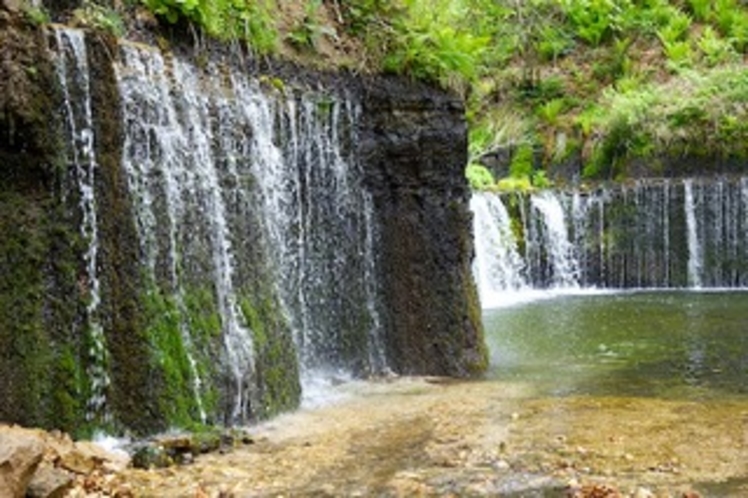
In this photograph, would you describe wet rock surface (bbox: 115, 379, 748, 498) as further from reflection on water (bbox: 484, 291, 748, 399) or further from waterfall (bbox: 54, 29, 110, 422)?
waterfall (bbox: 54, 29, 110, 422)

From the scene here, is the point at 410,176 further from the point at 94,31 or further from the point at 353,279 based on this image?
the point at 94,31

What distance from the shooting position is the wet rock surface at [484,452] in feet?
15.7

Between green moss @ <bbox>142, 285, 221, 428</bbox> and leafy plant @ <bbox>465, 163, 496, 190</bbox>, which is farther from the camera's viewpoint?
leafy plant @ <bbox>465, 163, 496, 190</bbox>

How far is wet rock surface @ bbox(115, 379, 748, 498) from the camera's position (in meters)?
→ 4.80

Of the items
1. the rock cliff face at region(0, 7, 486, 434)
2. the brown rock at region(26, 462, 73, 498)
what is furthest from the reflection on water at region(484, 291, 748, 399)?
the brown rock at region(26, 462, 73, 498)

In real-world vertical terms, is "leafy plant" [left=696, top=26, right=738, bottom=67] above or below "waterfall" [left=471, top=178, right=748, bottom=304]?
above

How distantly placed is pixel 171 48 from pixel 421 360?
3817 millimetres

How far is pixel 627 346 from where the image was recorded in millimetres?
10672

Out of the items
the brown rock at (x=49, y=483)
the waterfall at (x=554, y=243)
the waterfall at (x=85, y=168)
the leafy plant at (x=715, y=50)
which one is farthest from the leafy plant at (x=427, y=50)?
the leafy plant at (x=715, y=50)

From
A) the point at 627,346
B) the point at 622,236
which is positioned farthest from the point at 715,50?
the point at 627,346

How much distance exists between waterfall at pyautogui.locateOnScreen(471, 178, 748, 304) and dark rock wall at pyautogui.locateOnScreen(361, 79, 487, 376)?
30.2 ft

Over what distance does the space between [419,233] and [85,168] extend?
3965mm

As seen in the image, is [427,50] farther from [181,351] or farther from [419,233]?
[181,351]

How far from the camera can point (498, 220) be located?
19.7m
